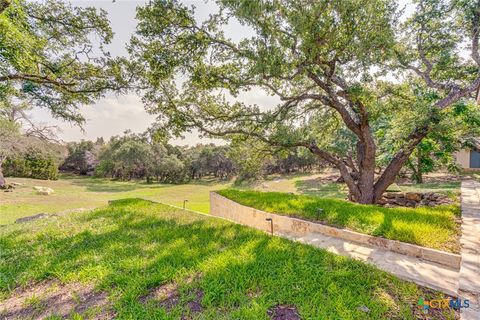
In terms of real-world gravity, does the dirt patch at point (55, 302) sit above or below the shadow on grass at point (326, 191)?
above

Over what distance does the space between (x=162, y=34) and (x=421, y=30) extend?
319 inches

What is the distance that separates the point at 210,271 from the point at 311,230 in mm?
2708

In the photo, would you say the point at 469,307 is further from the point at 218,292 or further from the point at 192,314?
the point at 192,314

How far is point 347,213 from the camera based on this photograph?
487 centimetres

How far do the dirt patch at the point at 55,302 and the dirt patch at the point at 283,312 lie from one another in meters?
1.49

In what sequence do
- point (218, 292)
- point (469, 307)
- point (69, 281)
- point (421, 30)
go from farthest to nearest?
1. point (421, 30)
2. point (69, 281)
3. point (218, 292)
4. point (469, 307)

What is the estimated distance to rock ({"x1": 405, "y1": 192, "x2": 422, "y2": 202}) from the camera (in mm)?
8523

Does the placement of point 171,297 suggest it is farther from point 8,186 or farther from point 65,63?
point 8,186

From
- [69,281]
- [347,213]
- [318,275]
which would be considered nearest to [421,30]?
[347,213]

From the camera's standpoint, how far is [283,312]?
2.03 meters

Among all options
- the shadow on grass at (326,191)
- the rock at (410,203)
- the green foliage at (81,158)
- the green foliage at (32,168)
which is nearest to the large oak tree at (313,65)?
the rock at (410,203)

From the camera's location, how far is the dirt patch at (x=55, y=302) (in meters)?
2.16

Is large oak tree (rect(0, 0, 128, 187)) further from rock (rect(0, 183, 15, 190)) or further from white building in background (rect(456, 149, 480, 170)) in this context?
white building in background (rect(456, 149, 480, 170))

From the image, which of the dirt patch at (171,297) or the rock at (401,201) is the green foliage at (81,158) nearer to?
the rock at (401,201)
